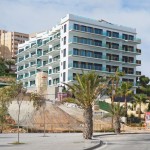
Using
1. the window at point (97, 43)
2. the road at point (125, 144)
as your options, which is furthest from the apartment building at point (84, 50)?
the road at point (125, 144)

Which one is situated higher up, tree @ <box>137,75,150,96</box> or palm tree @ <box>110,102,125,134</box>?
tree @ <box>137,75,150,96</box>

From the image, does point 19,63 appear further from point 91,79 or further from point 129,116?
point 91,79

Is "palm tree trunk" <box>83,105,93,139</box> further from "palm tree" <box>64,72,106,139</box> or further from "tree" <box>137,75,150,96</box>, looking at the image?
"tree" <box>137,75,150,96</box>

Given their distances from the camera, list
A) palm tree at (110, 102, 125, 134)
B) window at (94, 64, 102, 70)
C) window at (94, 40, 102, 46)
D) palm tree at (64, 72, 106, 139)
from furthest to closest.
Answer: window at (94, 40, 102, 46), window at (94, 64, 102, 70), palm tree at (110, 102, 125, 134), palm tree at (64, 72, 106, 139)

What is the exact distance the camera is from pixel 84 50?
94125mm

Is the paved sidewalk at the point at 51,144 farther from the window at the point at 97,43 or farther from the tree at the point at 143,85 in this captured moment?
the tree at the point at 143,85

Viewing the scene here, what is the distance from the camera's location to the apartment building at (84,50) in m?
92.2

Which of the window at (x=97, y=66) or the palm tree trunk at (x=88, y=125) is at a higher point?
the window at (x=97, y=66)

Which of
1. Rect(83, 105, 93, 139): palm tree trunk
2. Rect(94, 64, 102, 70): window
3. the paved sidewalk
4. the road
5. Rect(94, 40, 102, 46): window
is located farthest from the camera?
Rect(94, 40, 102, 46): window

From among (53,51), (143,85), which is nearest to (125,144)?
(53,51)

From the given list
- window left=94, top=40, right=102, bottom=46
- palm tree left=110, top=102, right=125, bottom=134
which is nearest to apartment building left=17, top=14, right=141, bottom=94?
window left=94, top=40, right=102, bottom=46

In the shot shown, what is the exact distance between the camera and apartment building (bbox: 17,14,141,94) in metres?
92.2

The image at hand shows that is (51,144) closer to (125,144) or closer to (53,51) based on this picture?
(125,144)

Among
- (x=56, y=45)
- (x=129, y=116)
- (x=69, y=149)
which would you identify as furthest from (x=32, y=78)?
(x=69, y=149)
